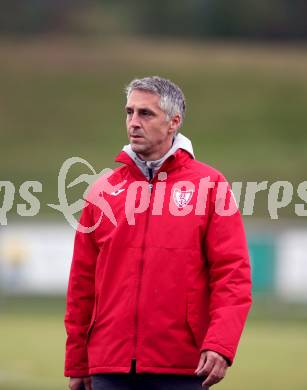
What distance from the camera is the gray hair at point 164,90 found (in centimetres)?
584

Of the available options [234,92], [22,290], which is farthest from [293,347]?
[234,92]

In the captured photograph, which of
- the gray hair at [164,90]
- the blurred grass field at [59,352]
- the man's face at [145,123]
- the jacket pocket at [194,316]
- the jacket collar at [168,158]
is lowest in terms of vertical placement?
the blurred grass field at [59,352]

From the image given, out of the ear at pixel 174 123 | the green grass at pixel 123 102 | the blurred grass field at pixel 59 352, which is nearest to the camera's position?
the ear at pixel 174 123

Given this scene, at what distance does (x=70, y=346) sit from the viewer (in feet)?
19.5

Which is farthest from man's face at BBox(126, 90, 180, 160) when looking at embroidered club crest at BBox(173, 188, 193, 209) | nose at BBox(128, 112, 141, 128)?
embroidered club crest at BBox(173, 188, 193, 209)

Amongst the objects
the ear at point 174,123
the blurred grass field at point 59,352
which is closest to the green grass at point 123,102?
the blurred grass field at point 59,352

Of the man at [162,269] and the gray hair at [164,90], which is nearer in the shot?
the man at [162,269]

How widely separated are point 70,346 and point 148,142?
36.9 inches

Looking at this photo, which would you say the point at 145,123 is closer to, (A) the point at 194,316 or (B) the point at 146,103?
(B) the point at 146,103

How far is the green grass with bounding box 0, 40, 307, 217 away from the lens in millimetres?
40531

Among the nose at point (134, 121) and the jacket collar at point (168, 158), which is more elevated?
the nose at point (134, 121)

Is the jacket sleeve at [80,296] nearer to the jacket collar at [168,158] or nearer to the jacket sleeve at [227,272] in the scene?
the jacket collar at [168,158]

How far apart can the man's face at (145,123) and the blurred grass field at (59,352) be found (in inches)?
188

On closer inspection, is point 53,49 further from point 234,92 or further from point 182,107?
point 182,107
